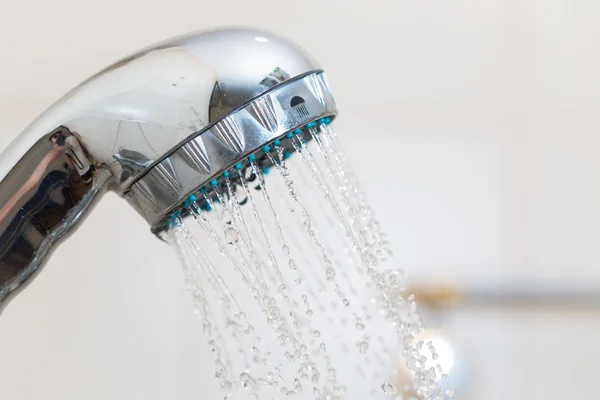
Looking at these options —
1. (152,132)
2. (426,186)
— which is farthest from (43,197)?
(426,186)

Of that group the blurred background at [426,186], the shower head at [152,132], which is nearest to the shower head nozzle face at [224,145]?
the shower head at [152,132]

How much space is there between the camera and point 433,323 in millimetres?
799

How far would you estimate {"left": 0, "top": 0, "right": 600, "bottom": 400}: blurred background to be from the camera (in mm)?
741

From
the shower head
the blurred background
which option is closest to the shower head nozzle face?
the shower head

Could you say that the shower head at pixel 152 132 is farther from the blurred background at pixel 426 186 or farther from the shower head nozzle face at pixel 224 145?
the blurred background at pixel 426 186

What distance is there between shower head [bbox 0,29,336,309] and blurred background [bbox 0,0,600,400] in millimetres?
397

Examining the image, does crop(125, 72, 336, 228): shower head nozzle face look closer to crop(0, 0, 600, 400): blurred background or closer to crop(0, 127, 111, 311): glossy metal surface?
crop(0, 127, 111, 311): glossy metal surface

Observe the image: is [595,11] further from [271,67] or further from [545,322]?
[271,67]

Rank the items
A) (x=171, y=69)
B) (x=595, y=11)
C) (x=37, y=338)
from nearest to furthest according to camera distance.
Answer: (x=171, y=69) < (x=37, y=338) < (x=595, y=11)

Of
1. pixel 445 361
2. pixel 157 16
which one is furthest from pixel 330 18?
pixel 445 361

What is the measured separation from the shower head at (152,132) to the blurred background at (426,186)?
0.40m

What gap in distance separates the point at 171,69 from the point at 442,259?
1.69 feet

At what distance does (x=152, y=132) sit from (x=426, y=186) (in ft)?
1.65

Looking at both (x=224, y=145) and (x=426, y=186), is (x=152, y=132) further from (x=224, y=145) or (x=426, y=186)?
(x=426, y=186)
